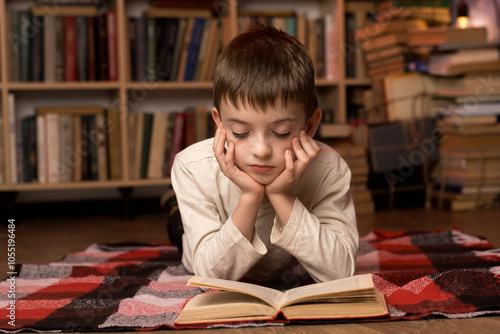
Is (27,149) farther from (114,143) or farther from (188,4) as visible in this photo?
(188,4)

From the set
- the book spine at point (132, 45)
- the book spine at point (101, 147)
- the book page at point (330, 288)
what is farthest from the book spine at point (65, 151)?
the book page at point (330, 288)

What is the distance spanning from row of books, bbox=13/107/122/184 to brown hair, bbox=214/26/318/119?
1628 millimetres

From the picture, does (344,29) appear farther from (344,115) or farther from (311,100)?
(311,100)

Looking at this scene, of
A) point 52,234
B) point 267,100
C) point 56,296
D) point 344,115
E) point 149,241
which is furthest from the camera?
point 344,115

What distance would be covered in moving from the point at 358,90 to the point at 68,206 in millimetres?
1405

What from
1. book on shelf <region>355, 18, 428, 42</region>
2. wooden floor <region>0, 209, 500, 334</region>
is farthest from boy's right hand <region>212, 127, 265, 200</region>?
book on shelf <region>355, 18, 428, 42</region>

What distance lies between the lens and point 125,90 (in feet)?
8.49

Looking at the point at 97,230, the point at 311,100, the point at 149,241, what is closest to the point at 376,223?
the point at 149,241

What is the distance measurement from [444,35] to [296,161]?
6.10ft

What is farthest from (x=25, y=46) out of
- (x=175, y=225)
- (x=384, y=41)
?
(x=384, y=41)

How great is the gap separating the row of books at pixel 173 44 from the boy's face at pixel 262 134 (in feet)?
5.60

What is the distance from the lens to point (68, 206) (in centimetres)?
282

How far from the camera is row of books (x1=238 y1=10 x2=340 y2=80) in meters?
2.80

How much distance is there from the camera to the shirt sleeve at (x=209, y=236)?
3.51ft
